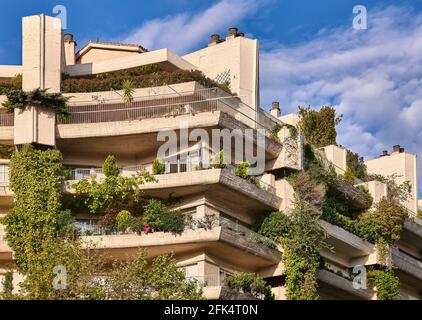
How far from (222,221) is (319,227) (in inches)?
233

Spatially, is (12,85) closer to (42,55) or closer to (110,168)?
(42,55)

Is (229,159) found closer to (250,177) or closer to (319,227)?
(250,177)

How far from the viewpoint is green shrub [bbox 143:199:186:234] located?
58656 mm

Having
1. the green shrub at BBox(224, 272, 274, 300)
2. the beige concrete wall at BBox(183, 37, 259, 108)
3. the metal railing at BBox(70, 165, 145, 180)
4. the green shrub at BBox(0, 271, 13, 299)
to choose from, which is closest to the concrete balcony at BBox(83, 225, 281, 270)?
the green shrub at BBox(224, 272, 274, 300)

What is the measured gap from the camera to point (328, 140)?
250 feet

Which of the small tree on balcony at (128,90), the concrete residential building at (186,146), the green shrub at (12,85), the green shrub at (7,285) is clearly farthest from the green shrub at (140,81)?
the green shrub at (7,285)

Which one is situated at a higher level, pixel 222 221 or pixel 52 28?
pixel 52 28

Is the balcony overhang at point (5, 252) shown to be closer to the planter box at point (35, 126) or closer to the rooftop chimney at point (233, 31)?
the planter box at point (35, 126)

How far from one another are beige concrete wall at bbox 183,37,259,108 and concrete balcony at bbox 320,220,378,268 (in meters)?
7.86

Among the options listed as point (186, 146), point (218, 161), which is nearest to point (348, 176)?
point (186, 146)

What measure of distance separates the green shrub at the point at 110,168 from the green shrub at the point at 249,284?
7367 mm

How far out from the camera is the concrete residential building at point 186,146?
59.4 m
